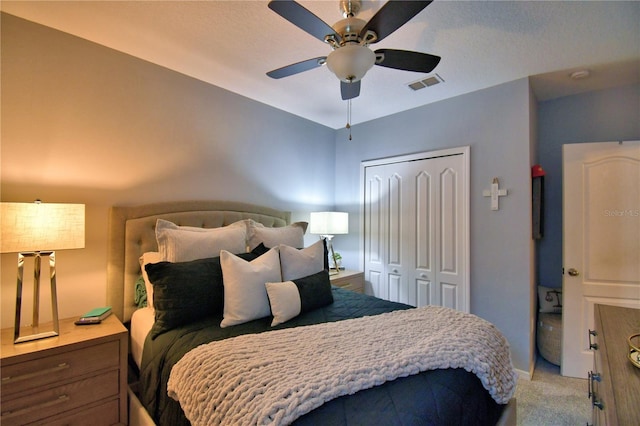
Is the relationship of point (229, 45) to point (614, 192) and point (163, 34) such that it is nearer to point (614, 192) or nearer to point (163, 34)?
point (163, 34)

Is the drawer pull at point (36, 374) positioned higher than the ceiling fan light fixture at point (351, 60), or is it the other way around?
the ceiling fan light fixture at point (351, 60)

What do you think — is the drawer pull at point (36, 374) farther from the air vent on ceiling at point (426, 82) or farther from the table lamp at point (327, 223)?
the air vent on ceiling at point (426, 82)

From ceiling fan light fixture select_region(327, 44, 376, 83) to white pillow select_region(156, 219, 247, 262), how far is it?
134 cm

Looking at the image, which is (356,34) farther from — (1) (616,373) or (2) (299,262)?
(1) (616,373)

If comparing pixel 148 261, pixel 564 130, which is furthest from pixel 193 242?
pixel 564 130

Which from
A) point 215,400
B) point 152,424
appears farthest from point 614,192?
point 152,424

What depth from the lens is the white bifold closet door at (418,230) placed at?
2.81 metres

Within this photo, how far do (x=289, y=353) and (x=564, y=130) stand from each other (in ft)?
11.3

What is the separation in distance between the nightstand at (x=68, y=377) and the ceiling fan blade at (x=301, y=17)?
191cm

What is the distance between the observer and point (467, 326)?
1.44 meters

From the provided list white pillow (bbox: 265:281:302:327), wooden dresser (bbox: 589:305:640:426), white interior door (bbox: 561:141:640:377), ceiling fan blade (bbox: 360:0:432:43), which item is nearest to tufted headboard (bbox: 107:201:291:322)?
white pillow (bbox: 265:281:302:327)

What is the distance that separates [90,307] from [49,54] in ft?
5.64

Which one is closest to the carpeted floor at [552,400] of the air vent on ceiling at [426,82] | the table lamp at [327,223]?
the table lamp at [327,223]

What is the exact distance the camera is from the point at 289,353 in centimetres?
114
